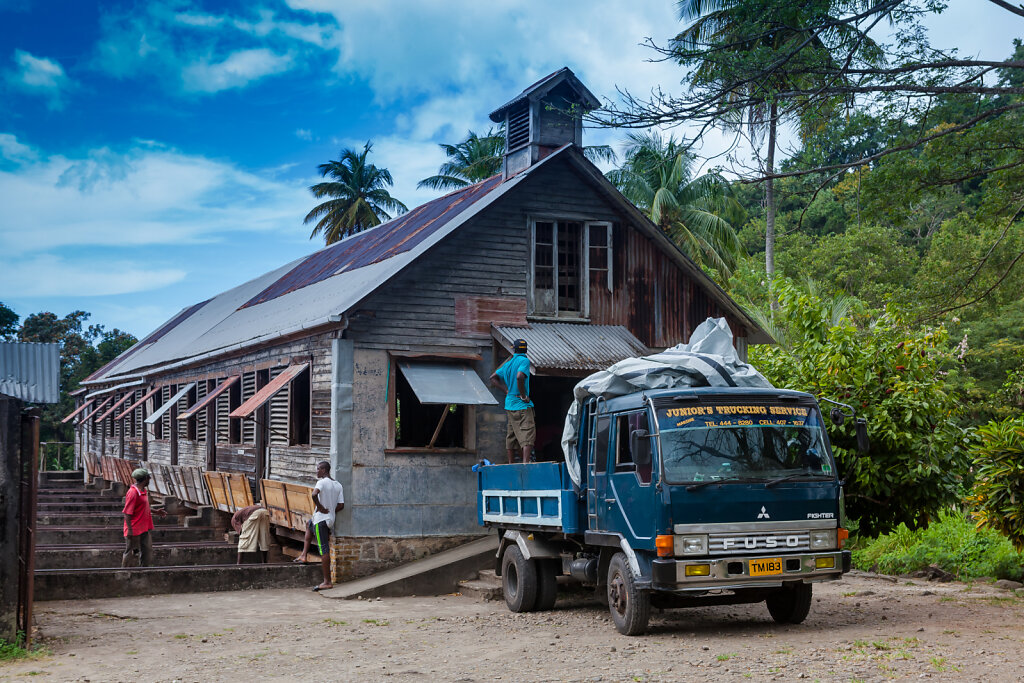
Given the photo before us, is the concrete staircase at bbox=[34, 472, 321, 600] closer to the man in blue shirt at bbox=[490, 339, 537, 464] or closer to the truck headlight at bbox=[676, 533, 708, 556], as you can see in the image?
the man in blue shirt at bbox=[490, 339, 537, 464]

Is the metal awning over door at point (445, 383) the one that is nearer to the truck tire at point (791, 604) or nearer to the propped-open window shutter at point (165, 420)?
the truck tire at point (791, 604)

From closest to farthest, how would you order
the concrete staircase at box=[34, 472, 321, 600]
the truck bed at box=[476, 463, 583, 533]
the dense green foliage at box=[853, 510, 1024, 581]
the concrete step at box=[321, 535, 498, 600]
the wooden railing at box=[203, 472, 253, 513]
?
the truck bed at box=[476, 463, 583, 533], the concrete staircase at box=[34, 472, 321, 600], the concrete step at box=[321, 535, 498, 600], the dense green foliage at box=[853, 510, 1024, 581], the wooden railing at box=[203, 472, 253, 513]

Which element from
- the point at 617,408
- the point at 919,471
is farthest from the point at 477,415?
the point at 919,471

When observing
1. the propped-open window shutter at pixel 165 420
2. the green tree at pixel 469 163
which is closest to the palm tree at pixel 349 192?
the green tree at pixel 469 163

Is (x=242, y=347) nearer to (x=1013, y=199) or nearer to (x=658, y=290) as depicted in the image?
(x=658, y=290)

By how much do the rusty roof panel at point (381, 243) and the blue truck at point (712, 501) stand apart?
7.94m

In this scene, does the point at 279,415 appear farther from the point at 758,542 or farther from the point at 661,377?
the point at 758,542

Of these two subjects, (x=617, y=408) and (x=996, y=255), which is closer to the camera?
(x=617, y=408)

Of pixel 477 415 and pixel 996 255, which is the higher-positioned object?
pixel 996 255

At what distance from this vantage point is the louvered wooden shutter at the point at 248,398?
67.1 feet

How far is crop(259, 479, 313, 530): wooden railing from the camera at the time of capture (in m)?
17.0

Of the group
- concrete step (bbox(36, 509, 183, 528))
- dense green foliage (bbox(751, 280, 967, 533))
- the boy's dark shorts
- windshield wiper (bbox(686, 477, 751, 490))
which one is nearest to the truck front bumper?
windshield wiper (bbox(686, 477, 751, 490))

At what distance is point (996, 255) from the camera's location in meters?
15.1

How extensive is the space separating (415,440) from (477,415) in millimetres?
4465
